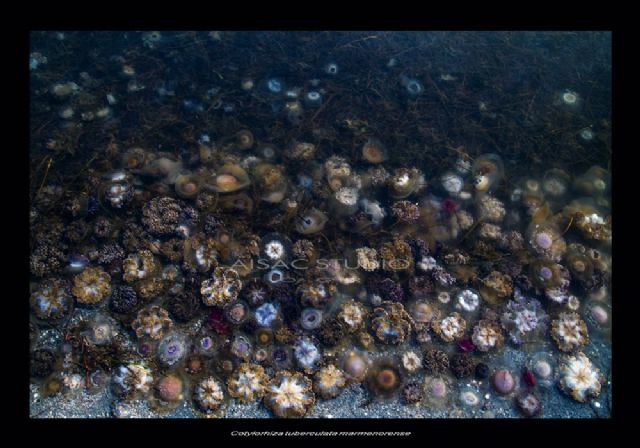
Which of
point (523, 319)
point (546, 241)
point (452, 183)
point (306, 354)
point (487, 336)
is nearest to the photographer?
point (306, 354)

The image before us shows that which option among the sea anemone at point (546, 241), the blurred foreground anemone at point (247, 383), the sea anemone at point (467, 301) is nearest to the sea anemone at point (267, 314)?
the blurred foreground anemone at point (247, 383)

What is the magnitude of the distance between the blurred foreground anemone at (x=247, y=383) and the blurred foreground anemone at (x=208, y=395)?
16 centimetres

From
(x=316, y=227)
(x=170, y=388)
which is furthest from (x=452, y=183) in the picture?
(x=170, y=388)

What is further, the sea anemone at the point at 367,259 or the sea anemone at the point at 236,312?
the sea anemone at the point at 367,259

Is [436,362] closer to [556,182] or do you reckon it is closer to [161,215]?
[556,182]

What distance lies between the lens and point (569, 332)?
6824mm

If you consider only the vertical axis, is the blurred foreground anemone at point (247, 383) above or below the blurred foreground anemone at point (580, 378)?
below

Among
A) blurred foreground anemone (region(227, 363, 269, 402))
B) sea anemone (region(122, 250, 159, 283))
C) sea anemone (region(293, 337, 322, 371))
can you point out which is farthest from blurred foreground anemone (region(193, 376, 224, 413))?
sea anemone (region(122, 250, 159, 283))

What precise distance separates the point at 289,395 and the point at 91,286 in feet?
11.5

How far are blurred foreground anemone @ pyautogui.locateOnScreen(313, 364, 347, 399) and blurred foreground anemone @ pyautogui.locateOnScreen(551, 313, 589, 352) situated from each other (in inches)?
142

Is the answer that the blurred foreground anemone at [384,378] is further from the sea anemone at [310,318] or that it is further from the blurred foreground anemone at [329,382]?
the sea anemone at [310,318]

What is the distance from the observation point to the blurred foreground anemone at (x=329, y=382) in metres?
6.11

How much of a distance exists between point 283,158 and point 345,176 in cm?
133

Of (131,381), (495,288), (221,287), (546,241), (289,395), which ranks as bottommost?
(131,381)
